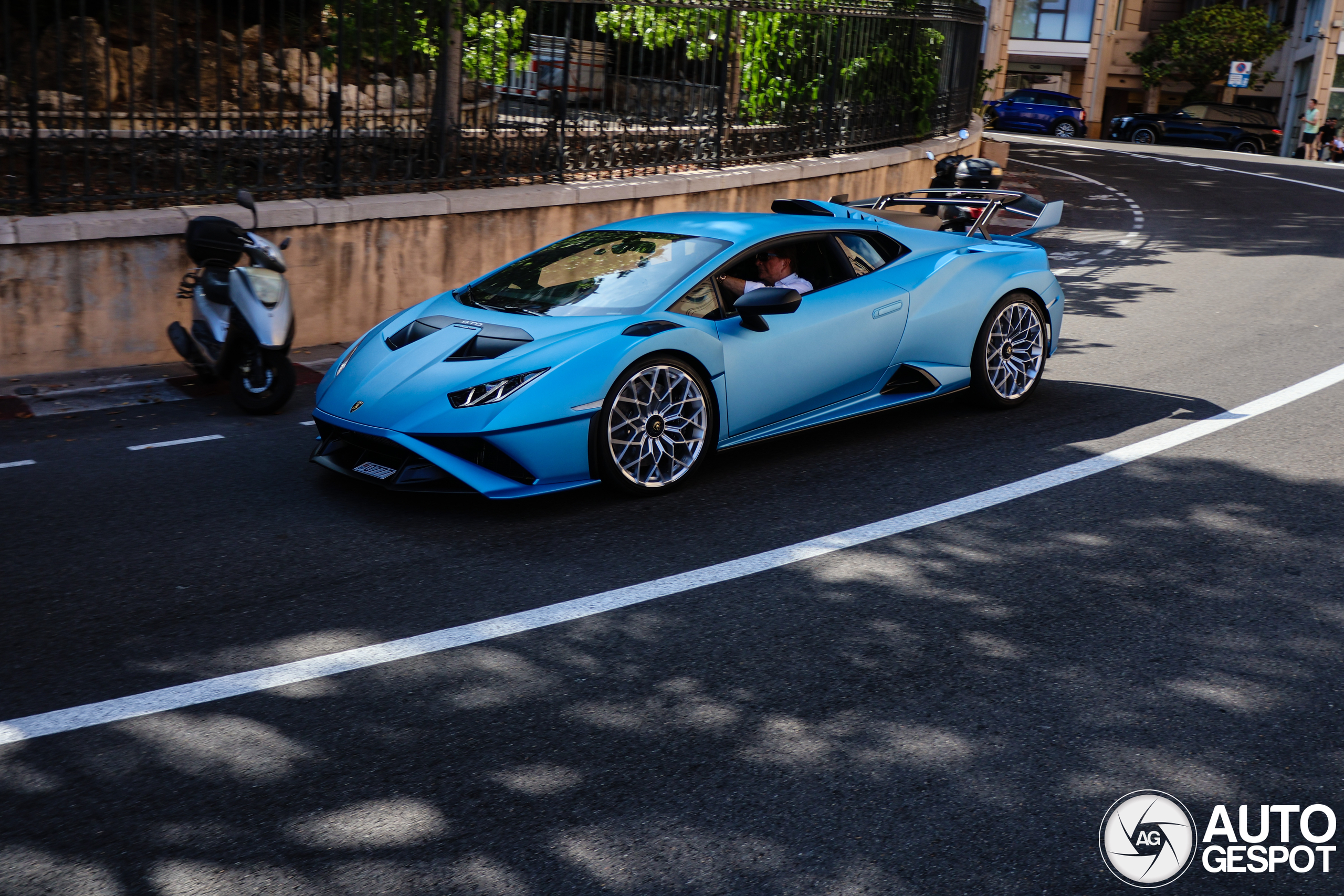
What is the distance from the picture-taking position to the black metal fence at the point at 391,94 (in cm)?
850

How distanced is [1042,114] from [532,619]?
44.9m

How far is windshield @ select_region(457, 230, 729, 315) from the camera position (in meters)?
6.18

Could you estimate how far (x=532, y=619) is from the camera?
14.9 feet

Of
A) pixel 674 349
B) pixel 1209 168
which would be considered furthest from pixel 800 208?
pixel 1209 168

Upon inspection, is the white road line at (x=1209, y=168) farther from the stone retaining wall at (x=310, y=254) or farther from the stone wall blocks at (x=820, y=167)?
the stone retaining wall at (x=310, y=254)

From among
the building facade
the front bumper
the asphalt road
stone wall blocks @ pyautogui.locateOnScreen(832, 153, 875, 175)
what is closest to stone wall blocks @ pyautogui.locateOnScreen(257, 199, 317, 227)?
the asphalt road

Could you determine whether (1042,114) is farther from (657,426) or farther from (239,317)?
(657,426)

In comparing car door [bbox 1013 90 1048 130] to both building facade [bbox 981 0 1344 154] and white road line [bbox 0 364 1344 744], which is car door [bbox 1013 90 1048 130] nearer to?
building facade [bbox 981 0 1344 154]

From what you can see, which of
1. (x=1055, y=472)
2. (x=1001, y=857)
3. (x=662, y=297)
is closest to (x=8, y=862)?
(x=1001, y=857)

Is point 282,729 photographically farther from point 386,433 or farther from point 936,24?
point 936,24

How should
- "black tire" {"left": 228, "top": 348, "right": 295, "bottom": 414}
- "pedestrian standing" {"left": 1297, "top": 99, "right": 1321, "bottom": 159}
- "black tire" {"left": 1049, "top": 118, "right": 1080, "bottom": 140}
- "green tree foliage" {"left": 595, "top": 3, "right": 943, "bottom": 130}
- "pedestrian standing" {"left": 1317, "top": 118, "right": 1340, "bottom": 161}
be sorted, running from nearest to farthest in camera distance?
"black tire" {"left": 228, "top": 348, "right": 295, "bottom": 414}, "green tree foliage" {"left": 595, "top": 3, "right": 943, "bottom": 130}, "pedestrian standing" {"left": 1317, "top": 118, "right": 1340, "bottom": 161}, "black tire" {"left": 1049, "top": 118, "right": 1080, "bottom": 140}, "pedestrian standing" {"left": 1297, "top": 99, "right": 1321, "bottom": 159}

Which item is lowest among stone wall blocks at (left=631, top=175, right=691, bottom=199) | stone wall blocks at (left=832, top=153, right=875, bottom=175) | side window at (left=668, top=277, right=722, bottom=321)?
side window at (left=668, top=277, right=722, bottom=321)

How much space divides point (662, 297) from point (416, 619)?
7.41 ft

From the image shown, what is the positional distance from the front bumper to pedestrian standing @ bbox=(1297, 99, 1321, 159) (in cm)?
4745
